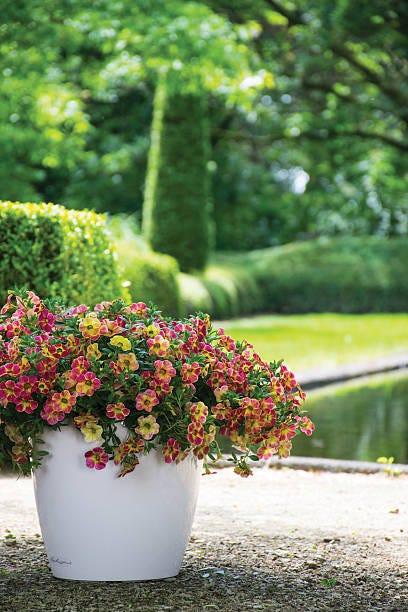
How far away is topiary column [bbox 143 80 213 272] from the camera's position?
22875mm

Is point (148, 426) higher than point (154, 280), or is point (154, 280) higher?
point (148, 426)

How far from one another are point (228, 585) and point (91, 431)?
2.85 ft

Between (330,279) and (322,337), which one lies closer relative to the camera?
(322,337)

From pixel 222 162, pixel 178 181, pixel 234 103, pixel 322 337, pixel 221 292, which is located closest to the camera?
pixel 322 337

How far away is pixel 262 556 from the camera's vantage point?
4.41m

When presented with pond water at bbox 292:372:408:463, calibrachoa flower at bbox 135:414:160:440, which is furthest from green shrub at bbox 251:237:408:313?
calibrachoa flower at bbox 135:414:160:440

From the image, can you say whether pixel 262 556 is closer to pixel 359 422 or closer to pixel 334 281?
pixel 359 422

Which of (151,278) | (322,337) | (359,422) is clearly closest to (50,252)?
(359,422)

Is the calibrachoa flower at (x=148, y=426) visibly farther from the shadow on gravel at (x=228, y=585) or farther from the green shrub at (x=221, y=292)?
the green shrub at (x=221, y=292)

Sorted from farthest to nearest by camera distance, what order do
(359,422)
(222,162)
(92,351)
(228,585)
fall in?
1. (222,162)
2. (359,422)
3. (228,585)
4. (92,351)

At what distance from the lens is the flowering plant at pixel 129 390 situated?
3.71 m

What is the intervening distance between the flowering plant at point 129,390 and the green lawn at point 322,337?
26.8ft

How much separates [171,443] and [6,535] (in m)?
1.42

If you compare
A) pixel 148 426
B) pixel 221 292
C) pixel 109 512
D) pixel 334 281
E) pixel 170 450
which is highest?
pixel 148 426
